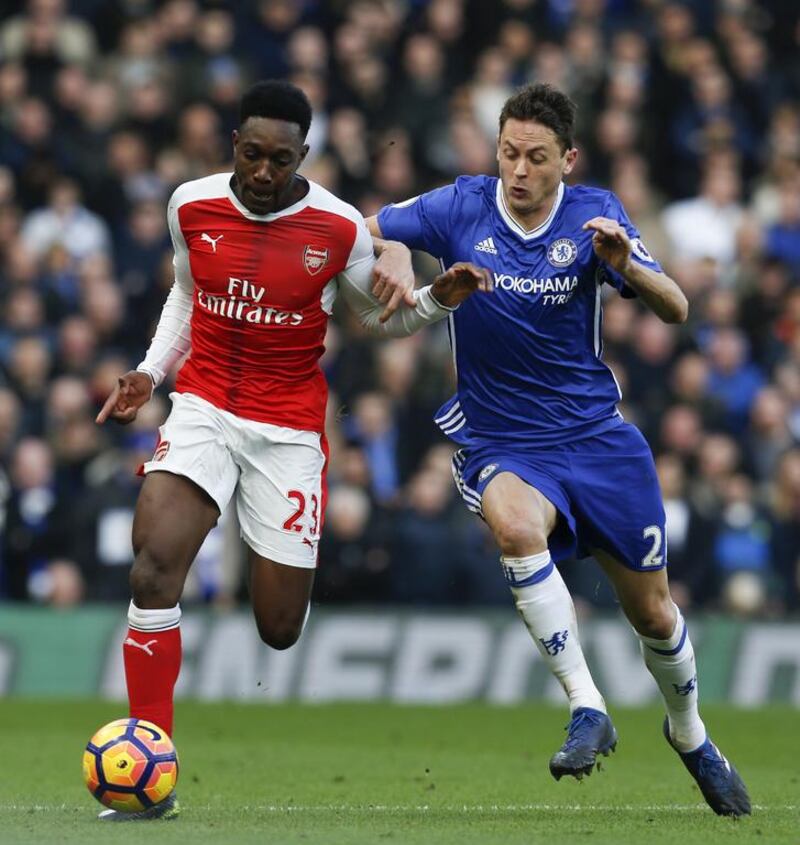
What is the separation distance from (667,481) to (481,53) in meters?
5.81

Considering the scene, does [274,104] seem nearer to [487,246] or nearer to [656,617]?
[487,246]

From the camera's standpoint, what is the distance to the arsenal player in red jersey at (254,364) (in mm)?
8188

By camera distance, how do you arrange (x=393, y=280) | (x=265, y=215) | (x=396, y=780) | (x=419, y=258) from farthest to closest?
(x=419, y=258) → (x=396, y=780) → (x=265, y=215) → (x=393, y=280)

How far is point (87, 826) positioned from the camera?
25.1ft

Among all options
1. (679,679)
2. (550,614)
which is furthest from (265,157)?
(679,679)

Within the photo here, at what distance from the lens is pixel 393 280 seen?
27.7 ft

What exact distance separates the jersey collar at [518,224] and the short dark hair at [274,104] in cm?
90

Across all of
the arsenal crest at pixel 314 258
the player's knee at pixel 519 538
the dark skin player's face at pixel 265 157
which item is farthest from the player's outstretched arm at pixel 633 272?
the dark skin player's face at pixel 265 157

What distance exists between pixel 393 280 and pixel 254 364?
715mm

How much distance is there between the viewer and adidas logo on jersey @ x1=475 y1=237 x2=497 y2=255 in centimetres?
855

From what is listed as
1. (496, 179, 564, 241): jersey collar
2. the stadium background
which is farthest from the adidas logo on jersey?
the stadium background

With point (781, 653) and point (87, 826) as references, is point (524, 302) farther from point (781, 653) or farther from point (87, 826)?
point (781, 653)

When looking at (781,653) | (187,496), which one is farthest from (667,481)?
(187,496)

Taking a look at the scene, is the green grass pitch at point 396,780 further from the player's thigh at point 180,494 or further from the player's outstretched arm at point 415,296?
the player's outstretched arm at point 415,296
